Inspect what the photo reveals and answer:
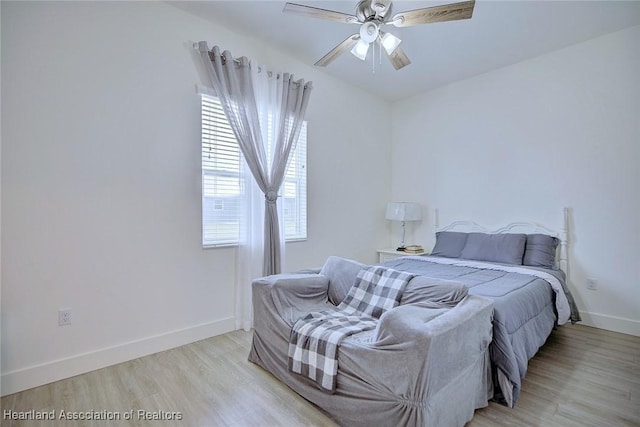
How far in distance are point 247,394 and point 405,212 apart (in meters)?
3.00

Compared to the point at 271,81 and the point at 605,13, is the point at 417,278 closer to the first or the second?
the point at 271,81

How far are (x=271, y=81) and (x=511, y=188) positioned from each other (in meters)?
3.01

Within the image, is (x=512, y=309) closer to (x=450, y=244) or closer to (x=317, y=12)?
(x=450, y=244)

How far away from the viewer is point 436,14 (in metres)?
1.99

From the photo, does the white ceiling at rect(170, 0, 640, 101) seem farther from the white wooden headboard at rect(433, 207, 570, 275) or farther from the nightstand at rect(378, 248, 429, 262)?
the nightstand at rect(378, 248, 429, 262)

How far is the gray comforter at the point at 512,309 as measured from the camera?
5.87 ft

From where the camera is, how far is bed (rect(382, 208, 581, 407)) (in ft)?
5.97

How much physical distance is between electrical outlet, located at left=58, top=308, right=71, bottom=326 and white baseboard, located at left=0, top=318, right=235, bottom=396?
25 cm

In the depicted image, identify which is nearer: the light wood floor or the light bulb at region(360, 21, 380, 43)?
the light wood floor

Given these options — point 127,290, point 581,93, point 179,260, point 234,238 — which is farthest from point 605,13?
point 127,290

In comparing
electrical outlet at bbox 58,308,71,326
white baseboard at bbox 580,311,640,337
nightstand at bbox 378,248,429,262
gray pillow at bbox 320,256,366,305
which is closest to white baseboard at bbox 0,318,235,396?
electrical outlet at bbox 58,308,71,326

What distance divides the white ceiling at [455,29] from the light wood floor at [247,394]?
2803mm

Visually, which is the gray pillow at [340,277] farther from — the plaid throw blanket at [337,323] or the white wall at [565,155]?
the white wall at [565,155]

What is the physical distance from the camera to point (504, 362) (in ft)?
5.81
